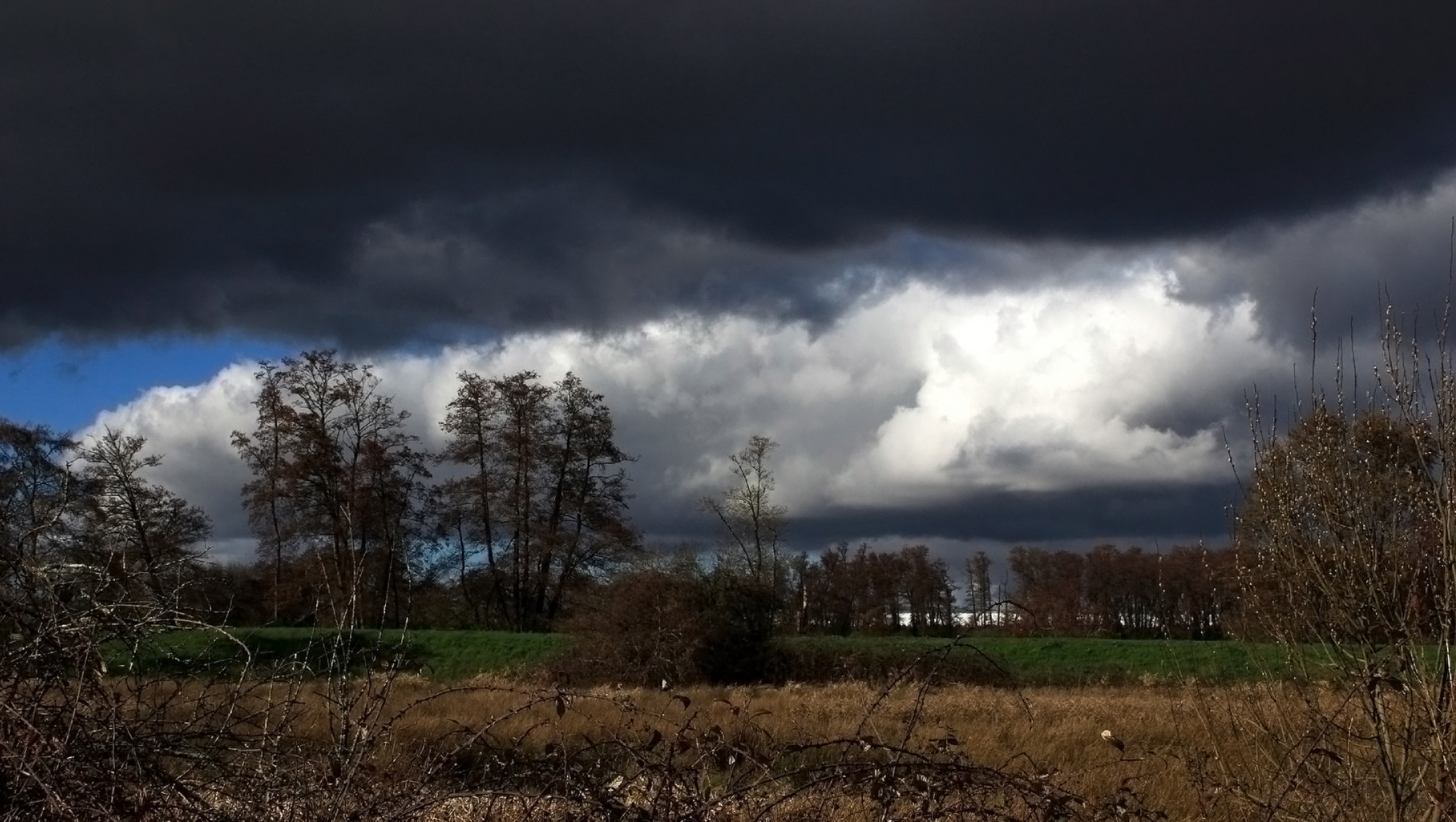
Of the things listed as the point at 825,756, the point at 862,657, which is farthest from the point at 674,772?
the point at 862,657

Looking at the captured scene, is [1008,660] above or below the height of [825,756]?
below

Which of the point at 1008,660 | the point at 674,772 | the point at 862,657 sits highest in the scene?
the point at 674,772

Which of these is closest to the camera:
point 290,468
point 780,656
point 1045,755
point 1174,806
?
point 1174,806

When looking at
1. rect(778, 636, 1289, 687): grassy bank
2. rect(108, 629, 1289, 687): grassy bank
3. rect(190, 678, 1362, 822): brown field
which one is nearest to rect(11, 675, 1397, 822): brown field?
rect(190, 678, 1362, 822): brown field

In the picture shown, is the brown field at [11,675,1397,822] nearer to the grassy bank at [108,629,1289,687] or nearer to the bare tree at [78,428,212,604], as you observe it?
the bare tree at [78,428,212,604]

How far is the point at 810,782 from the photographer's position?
5.25 metres

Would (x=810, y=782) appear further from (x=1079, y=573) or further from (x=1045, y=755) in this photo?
(x=1079, y=573)

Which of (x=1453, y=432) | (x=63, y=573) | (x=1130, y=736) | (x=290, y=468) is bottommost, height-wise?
(x=1130, y=736)

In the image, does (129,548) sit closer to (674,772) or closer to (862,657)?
(674,772)

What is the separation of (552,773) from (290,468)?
4173cm

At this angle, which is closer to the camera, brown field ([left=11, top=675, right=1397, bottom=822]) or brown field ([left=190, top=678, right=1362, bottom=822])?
brown field ([left=11, top=675, right=1397, bottom=822])

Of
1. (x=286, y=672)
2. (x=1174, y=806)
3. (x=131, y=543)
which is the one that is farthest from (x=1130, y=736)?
(x=131, y=543)

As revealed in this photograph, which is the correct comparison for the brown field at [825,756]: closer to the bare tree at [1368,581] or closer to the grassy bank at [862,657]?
the bare tree at [1368,581]

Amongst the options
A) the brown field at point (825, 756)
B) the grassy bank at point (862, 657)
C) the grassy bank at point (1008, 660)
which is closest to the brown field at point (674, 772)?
the brown field at point (825, 756)
